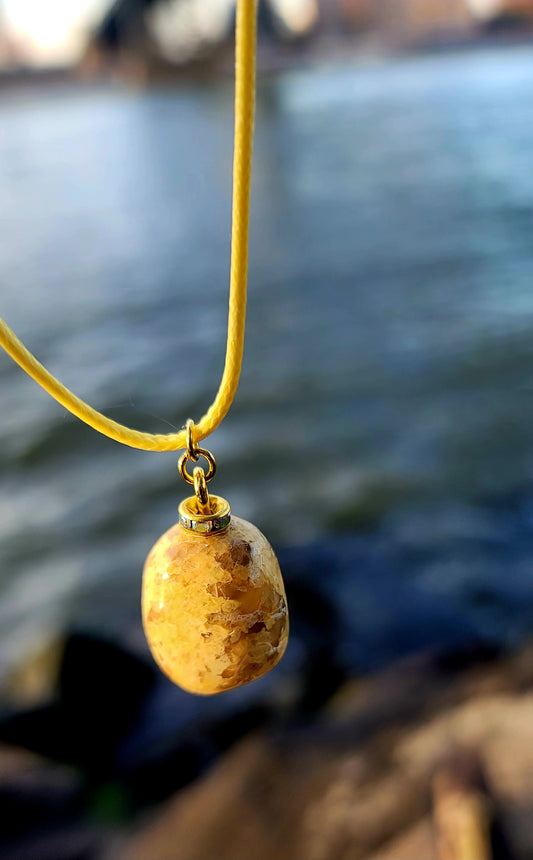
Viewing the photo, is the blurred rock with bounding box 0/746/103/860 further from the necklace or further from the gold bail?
the gold bail

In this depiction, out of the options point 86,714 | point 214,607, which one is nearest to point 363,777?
point 86,714

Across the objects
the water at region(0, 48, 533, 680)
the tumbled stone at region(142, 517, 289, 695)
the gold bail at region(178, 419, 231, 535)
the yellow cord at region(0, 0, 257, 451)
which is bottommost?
the tumbled stone at region(142, 517, 289, 695)

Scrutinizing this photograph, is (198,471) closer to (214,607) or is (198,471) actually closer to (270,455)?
(214,607)

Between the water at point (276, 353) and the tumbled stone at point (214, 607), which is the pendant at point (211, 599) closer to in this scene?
the tumbled stone at point (214, 607)

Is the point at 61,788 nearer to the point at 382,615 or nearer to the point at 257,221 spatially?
the point at 382,615

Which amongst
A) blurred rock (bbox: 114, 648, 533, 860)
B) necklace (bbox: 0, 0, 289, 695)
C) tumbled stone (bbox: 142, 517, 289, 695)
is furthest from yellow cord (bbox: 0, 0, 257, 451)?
blurred rock (bbox: 114, 648, 533, 860)

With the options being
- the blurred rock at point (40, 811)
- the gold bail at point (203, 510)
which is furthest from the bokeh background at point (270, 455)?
the gold bail at point (203, 510)
